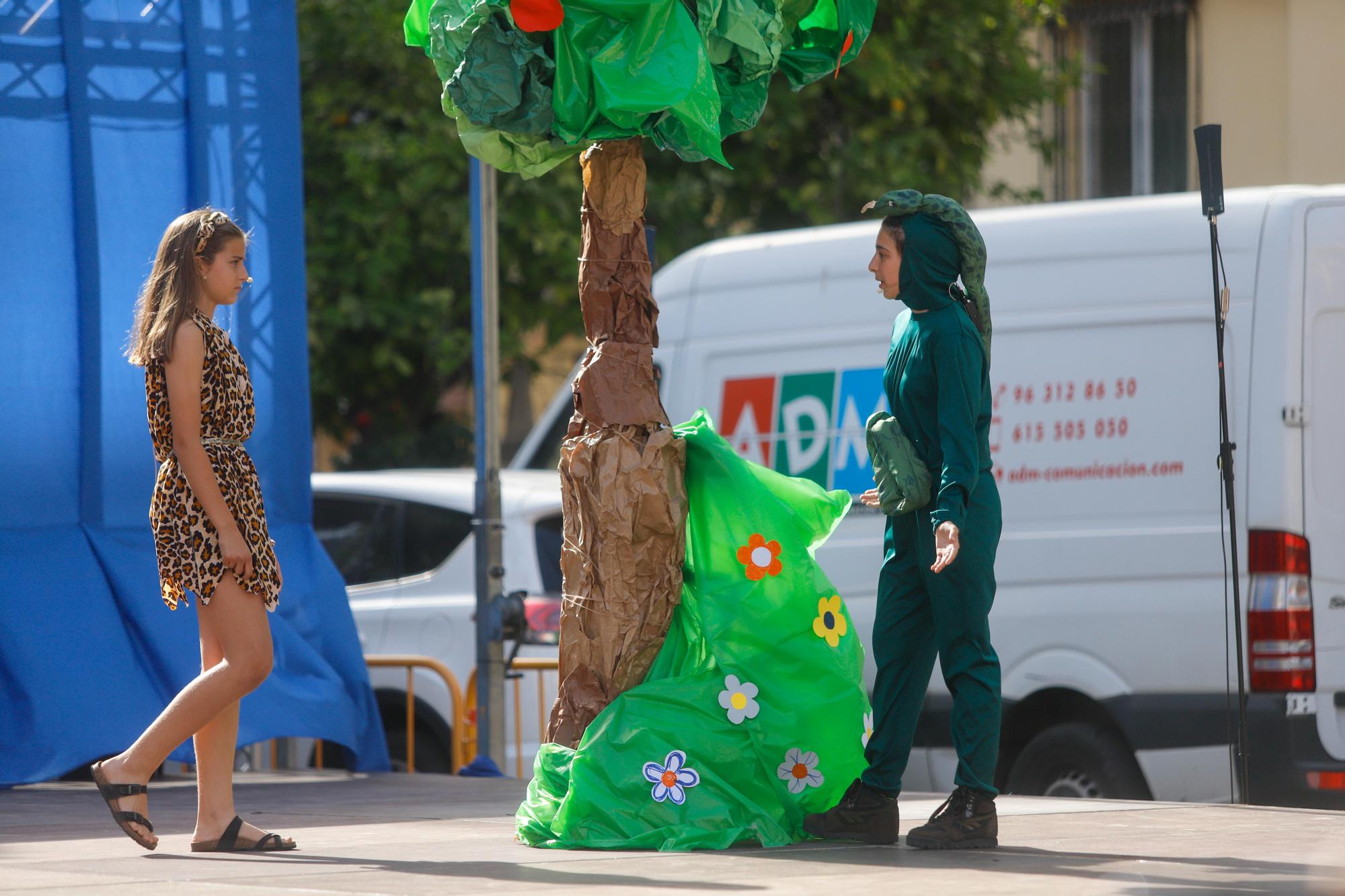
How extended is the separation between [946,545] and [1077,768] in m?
3.16

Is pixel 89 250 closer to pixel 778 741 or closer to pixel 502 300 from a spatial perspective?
pixel 778 741

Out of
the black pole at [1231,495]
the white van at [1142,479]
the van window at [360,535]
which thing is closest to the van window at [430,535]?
the van window at [360,535]

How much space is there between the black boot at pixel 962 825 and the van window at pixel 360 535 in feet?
16.3

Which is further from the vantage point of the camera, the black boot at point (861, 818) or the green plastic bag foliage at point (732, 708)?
the black boot at point (861, 818)

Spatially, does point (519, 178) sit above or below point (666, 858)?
above

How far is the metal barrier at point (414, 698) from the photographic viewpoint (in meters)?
9.47

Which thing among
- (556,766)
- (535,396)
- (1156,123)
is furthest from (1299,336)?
(535,396)

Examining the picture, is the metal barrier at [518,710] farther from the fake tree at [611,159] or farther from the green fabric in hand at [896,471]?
the green fabric in hand at [896,471]

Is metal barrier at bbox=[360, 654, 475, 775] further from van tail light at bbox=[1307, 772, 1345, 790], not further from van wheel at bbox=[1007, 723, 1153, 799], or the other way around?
van tail light at bbox=[1307, 772, 1345, 790]

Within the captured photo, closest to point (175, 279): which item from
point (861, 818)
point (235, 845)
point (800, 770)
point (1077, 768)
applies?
point (235, 845)

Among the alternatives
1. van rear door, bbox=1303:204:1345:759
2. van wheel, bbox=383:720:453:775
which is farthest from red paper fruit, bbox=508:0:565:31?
van wheel, bbox=383:720:453:775

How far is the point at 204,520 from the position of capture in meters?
5.83

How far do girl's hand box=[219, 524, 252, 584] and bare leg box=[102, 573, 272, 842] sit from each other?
0.06 meters

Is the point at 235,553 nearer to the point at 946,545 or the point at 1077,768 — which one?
the point at 946,545
